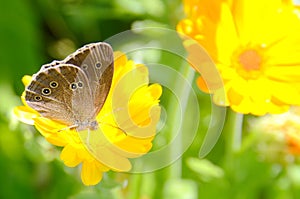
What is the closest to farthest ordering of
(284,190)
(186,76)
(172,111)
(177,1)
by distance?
1. (186,76)
2. (172,111)
3. (284,190)
4. (177,1)

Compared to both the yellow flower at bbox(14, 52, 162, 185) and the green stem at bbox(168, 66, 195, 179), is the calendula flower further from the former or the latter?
the yellow flower at bbox(14, 52, 162, 185)

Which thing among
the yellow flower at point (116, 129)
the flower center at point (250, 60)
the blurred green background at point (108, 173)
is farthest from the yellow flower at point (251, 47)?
the blurred green background at point (108, 173)

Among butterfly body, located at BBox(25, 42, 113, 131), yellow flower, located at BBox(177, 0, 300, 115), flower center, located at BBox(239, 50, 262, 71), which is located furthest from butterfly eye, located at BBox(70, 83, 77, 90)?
flower center, located at BBox(239, 50, 262, 71)

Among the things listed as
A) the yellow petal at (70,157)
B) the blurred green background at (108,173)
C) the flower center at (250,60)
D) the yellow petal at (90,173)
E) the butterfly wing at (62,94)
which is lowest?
the blurred green background at (108,173)

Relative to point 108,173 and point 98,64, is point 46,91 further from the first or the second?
point 108,173

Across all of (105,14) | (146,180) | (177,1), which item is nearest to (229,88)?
(146,180)

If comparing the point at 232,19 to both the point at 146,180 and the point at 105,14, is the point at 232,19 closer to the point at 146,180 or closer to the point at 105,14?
the point at 146,180

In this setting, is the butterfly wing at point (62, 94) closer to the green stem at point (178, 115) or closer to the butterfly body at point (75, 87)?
the butterfly body at point (75, 87)
